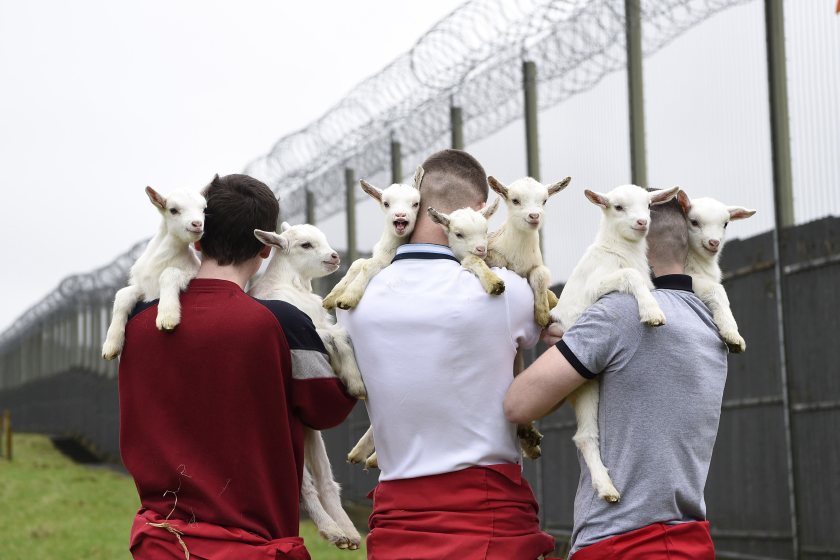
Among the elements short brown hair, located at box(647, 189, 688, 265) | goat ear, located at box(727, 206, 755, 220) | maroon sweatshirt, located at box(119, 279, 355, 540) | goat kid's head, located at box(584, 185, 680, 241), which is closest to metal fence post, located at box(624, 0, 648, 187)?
goat ear, located at box(727, 206, 755, 220)

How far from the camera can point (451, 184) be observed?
3990 mm

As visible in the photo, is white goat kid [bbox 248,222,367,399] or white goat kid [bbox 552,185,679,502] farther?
white goat kid [bbox 248,222,367,399]

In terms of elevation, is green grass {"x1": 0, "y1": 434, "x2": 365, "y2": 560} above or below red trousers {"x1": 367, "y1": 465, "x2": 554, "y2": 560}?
below

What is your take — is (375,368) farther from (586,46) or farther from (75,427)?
(75,427)

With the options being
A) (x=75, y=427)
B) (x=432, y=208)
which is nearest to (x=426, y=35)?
(x=432, y=208)

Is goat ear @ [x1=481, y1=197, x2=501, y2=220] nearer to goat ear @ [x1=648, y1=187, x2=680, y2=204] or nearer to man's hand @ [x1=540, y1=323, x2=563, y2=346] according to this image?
man's hand @ [x1=540, y1=323, x2=563, y2=346]

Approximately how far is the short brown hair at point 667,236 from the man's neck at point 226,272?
128 cm

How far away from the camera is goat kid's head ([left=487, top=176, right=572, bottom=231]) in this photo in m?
4.41

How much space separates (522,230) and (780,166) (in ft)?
13.0

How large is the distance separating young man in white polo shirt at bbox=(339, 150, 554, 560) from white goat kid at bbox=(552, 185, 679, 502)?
9.1 inches

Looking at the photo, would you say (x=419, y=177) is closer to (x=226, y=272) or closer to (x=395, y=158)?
(x=226, y=272)

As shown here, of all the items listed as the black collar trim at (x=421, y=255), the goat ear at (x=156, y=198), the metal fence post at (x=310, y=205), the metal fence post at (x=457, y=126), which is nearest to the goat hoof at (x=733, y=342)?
the black collar trim at (x=421, y=255)

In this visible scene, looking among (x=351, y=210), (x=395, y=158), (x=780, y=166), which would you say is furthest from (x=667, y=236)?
(x=351, y=210)

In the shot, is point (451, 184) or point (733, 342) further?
point (451, 184)
